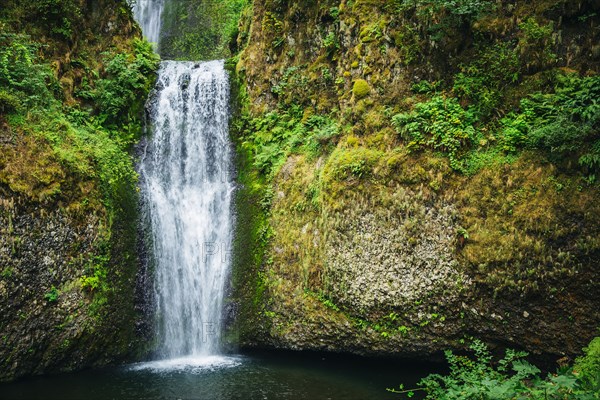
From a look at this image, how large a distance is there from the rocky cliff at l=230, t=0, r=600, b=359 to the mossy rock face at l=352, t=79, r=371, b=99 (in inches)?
1.0

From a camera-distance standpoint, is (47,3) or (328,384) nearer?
(328,384)

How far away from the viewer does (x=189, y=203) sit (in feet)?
38.1

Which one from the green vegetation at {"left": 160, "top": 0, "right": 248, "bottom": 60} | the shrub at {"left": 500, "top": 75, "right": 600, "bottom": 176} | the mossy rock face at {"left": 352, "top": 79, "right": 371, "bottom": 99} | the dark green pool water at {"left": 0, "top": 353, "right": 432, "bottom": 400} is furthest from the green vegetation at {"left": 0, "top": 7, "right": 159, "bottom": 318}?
the green vegetation at {"left": 160, "top": 0, "right": 248, "bottom": 60}

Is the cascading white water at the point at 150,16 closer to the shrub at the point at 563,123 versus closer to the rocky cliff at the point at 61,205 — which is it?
the rocky cliff at the point at 61,205

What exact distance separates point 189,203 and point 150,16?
700 inches

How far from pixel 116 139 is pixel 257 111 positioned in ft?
13.1

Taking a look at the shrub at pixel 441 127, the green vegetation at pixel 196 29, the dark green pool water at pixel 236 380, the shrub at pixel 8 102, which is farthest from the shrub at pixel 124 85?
the green vegetation at pixel 196 29

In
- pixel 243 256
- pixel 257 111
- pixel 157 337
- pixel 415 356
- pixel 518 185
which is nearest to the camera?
pixel 518 185

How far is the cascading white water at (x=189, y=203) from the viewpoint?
10.3 m

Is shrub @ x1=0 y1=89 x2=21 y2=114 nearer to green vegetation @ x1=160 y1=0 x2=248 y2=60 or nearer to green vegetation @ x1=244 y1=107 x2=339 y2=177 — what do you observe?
green vegetation @ x1=244 y1=107 x2=339 y2=177

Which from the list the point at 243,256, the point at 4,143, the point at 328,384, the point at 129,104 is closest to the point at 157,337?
the point at 243,256

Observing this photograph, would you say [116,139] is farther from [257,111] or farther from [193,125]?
[257,111]

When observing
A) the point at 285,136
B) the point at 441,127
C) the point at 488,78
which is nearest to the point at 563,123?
the point at 488,78

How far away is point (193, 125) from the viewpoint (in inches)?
507
